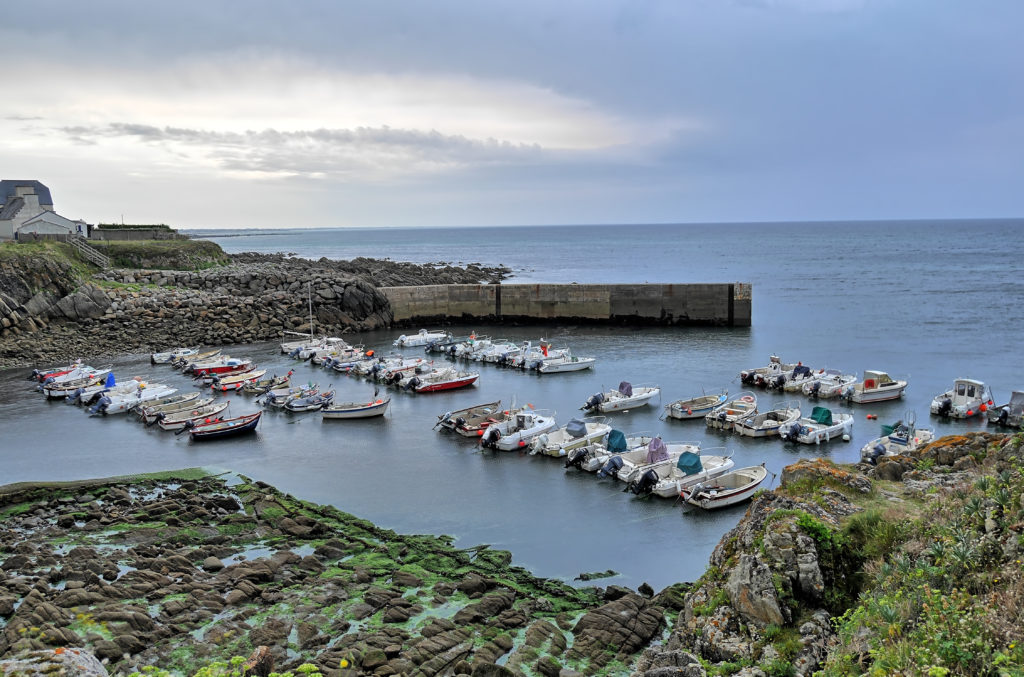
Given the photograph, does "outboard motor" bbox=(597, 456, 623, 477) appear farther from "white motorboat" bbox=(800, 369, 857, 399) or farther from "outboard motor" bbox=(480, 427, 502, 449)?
"white motorboat" bbox=(800, 369, 857, 399)

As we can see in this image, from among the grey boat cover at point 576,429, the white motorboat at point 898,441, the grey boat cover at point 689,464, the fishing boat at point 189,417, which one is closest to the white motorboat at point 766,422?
the white motorboat at point 898,441

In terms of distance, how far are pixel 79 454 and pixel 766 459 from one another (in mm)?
28625

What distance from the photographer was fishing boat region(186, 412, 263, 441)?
3247 centimetres

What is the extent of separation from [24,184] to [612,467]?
265 ft

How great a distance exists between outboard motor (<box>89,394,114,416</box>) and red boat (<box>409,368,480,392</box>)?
15.9 meters

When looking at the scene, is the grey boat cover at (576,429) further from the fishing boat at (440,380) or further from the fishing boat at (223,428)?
the fishing boat at (223,428)

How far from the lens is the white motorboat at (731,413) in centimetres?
3231

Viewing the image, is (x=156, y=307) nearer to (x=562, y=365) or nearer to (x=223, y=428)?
(x=223, y=428)

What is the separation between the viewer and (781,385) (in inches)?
1534

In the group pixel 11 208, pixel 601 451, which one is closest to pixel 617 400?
pixel 601 451

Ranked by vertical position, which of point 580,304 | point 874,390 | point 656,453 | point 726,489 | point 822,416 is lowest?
point 726,489

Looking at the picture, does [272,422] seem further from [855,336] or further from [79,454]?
[855,336]

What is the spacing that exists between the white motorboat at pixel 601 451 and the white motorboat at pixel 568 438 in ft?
2.73

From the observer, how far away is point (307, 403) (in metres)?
38.0
